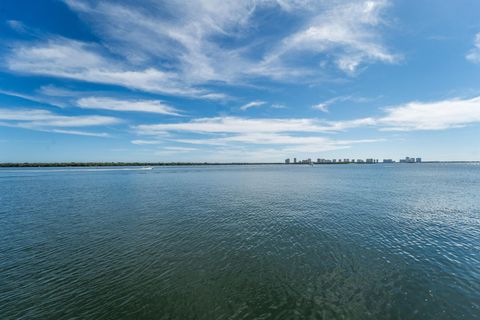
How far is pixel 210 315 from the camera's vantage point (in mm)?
9992

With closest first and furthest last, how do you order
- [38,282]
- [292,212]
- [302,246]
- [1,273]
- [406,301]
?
1. [406,301]
2. [38,282]
3. [1,273]
4. [302,246]
5. [292,212]

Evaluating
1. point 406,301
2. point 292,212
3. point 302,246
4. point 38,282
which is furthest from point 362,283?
point 38,282

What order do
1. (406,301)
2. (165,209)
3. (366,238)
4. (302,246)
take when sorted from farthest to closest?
(165,209)
(366,238)
(302,246)
(406,301)

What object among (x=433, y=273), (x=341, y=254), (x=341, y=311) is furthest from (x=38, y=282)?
(x=433, y=273)

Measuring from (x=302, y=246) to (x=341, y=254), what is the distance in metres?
3.17

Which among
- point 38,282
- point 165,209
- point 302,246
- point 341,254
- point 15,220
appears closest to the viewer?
point 38,282

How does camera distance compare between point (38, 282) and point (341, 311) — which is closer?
point (341, 311)

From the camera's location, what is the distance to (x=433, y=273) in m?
13.9

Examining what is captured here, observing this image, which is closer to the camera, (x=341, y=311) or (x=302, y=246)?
(x=341, y=311)

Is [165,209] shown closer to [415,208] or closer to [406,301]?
[406,301]

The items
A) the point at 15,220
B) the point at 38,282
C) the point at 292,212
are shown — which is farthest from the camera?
the point at 292,212

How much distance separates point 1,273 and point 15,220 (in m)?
17.1

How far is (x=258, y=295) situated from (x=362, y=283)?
6.77m

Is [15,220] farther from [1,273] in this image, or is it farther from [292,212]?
[292,212]
